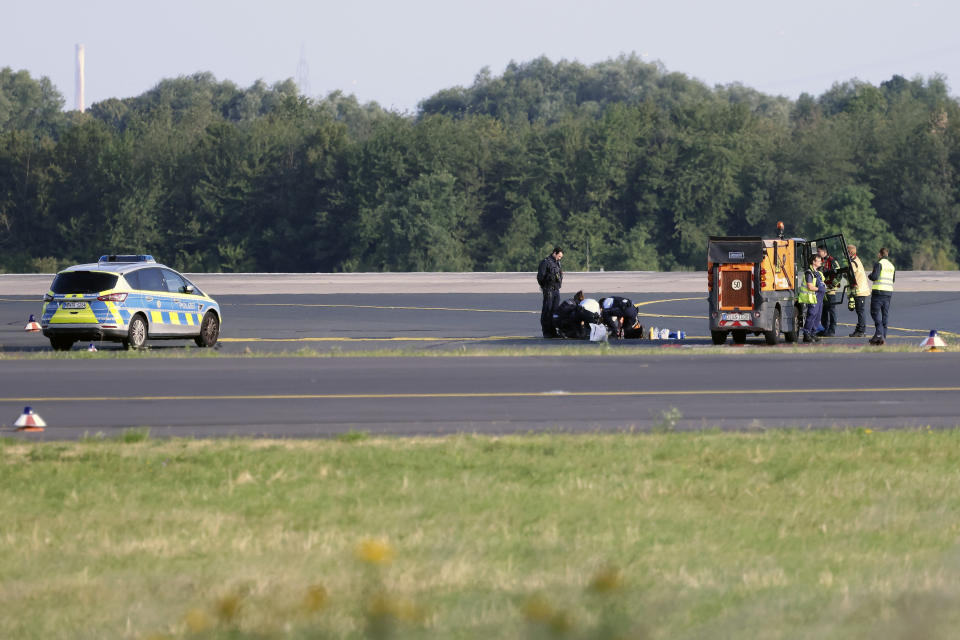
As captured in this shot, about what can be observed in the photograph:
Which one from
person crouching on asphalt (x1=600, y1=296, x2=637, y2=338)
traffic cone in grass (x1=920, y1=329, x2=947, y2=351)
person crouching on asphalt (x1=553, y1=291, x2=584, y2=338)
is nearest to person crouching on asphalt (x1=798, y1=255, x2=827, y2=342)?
traffic cone in grass (x1=920, y1=329, x2=947, y2=351)

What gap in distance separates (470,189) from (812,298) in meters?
62.6

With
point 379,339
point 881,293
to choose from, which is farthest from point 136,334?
point 881,293

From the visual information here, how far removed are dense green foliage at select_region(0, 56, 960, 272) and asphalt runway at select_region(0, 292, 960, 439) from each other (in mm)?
52896

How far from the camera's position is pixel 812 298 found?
24.8 m

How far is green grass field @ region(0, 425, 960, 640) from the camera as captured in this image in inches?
211

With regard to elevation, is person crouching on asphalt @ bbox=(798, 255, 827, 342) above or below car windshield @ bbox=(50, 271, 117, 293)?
below

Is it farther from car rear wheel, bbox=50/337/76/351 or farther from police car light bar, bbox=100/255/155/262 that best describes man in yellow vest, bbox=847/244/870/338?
car rear wheel, bbox=50/337/76/351

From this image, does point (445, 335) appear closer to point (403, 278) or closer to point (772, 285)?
point (772, 285)

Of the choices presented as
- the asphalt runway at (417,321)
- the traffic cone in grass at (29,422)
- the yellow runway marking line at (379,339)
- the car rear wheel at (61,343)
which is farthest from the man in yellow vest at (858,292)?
the traffic cone in grass at (29,422)

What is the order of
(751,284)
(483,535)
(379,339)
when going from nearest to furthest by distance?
(483,535) < (751,284) < (379,339)

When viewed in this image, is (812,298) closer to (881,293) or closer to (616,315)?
(881,293)

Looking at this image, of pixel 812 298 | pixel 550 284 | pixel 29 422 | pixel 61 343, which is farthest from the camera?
pixel 550 284

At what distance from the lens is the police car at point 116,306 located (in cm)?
2298

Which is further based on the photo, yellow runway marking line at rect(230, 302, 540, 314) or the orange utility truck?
yellow runway marking line at rect(230, 302, 540, 314)
